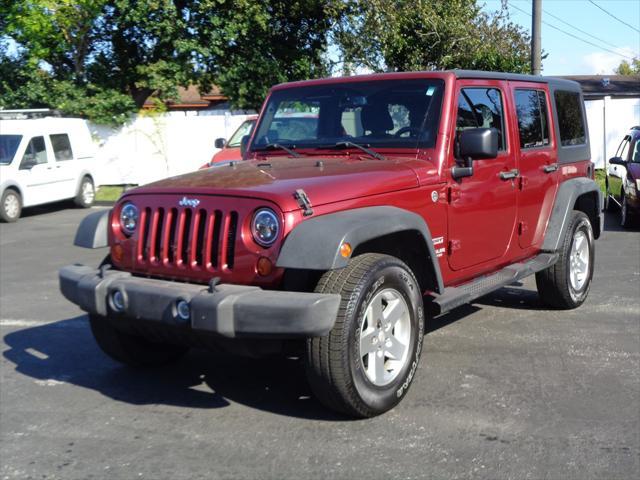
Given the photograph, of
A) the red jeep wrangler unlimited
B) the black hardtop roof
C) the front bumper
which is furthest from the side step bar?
the black hardtop roof

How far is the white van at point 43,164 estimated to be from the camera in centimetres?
1586

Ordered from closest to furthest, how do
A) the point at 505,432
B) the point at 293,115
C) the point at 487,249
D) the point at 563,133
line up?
1. the point at 505,432
2. the point at 487,249
3. the point at 293,115
4. the point at 563,133

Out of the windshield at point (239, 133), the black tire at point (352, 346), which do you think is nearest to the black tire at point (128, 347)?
the black tire at point (352, 346)

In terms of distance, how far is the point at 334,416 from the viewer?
467 cm

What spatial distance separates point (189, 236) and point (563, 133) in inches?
155

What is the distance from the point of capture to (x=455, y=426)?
4.50 meters

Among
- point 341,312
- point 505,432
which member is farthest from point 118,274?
point 505,432

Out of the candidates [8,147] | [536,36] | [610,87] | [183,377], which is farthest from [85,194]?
[610,87]

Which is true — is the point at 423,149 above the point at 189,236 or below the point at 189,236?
above

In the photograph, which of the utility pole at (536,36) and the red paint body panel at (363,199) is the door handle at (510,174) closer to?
the red paint body panel at (363,199)

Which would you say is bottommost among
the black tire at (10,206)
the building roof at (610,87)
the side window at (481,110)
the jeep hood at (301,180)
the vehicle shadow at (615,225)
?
the vehicle shadow at (615,225)

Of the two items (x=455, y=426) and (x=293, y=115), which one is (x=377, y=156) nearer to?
(x=293, y=115)

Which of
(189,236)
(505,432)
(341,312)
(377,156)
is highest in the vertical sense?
(377,156)

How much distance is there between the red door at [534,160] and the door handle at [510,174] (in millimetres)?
98
